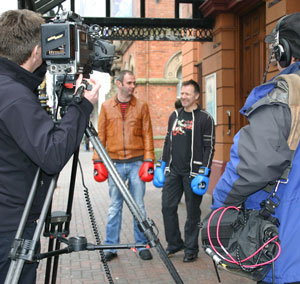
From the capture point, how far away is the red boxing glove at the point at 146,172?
193 inches

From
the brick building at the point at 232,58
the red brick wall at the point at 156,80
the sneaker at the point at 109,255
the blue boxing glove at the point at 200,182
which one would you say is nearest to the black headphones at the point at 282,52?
the blue boxing glove at the point at 200,182

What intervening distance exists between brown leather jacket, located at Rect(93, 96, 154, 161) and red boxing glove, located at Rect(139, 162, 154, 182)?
0.11 m

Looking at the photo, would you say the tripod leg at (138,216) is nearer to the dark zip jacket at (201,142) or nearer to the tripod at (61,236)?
the tripod at (61,236)

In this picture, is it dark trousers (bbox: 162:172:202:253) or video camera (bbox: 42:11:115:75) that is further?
dark trousers (bbox: 162:172:202:253)

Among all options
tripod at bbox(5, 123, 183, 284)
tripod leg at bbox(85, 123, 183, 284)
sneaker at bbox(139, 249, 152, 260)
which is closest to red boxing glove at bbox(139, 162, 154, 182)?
sneaker at bbox(139, 249, 152, 260)

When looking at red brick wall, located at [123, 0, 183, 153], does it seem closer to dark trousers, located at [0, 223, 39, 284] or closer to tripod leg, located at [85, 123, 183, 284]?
tripod leg, located at [85, 123, 183, 284]

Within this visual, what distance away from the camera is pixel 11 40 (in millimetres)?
2035

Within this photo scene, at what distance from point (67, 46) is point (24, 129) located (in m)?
0.47

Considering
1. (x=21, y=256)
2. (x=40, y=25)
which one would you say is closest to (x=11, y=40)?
(x=40, y=25)

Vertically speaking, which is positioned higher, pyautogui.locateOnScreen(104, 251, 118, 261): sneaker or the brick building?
the brick building

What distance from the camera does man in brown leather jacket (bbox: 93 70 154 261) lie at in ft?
16.5

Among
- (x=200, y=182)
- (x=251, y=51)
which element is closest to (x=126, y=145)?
(x=200, y=182)

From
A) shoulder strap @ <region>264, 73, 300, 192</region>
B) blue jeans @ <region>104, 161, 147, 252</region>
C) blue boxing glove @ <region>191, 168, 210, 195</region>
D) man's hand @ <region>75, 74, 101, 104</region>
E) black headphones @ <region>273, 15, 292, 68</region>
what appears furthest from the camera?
blue jeans @ <region>104, 161, 147, 252</region>

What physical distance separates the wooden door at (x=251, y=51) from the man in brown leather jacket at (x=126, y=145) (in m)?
3.15
